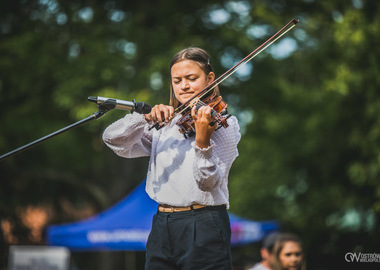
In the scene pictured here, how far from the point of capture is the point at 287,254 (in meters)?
5.97

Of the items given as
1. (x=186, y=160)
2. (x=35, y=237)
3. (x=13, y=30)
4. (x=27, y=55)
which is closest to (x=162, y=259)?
(x=186, y=160)

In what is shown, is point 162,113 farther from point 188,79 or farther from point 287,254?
point 287,254

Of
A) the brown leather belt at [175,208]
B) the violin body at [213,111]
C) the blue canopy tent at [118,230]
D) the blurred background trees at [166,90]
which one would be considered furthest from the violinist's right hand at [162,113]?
the blurred background trees at [166,90]

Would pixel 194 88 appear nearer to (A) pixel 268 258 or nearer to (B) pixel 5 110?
(A) pixel 268 258

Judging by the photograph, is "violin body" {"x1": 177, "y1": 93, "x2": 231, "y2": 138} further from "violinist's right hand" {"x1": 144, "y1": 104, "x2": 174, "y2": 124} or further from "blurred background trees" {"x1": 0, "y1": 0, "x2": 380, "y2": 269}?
"blurred background trees" {"x1": 0, "y1": 0, "x2": 380, "y2": 269}

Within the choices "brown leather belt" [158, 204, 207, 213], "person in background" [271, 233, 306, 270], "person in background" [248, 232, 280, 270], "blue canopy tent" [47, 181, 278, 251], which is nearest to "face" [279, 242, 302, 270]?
"person in background" [271, 233, 306, 270]

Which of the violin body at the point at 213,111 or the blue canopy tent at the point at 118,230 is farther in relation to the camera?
the blue canopy tent at the point at 118,230

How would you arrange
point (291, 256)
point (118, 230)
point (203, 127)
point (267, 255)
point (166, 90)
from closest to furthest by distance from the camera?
point (203, 127), point (291, 256), point (267, 255), point (118, 230), point (166, 90)

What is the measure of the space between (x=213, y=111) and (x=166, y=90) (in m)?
7.74

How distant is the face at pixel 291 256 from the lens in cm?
593

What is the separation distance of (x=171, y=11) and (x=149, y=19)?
516 millimetres

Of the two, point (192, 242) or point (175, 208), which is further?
point (175, 208)

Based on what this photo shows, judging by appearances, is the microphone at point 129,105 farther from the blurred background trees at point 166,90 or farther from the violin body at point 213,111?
the blurred background trees at point 166,90

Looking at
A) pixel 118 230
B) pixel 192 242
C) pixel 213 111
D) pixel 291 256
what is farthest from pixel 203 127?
pixel 118 230
